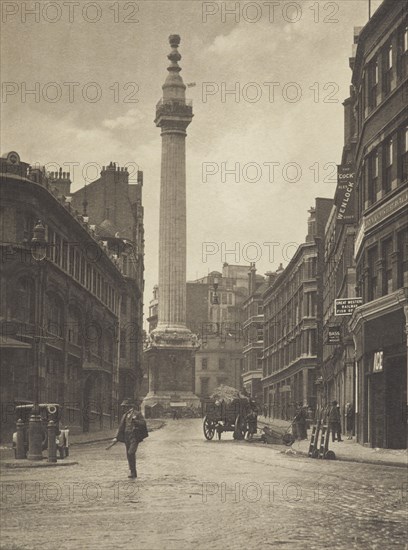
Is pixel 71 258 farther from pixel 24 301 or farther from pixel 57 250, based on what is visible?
pixel 24 301

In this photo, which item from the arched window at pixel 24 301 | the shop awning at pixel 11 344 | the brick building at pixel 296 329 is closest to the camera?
the shop awning at pixel 11 344

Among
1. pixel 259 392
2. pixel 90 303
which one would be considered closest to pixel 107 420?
pixel 90 303

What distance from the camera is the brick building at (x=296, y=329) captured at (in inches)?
2886

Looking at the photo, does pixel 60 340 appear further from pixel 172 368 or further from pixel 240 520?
pixel 172 368

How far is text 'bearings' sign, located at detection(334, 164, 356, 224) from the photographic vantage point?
1630 inches

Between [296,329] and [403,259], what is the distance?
4783 centimetres

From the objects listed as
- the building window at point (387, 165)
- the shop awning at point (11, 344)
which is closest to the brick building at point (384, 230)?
the building window at point (387, 165)

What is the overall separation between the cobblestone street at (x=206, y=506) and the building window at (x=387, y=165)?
444 inches

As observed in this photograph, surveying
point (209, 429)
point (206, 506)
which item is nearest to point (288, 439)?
point (209, 429)

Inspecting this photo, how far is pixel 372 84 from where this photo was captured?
115ft

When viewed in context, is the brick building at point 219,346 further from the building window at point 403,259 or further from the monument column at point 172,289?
the building window at point 403,259

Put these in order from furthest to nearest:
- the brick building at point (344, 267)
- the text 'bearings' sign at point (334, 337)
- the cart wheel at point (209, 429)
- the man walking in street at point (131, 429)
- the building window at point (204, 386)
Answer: the building window at point (204, 386) < the text 'bearings' sign at point (334, 337) < the cart wheel at point (209, 429) < the brick building at point (344, 267) < the man walking in street at point (131, 429)

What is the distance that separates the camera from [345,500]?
15.7 meters

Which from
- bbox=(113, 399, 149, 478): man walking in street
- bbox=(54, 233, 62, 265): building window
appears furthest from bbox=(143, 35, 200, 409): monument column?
bbox=(113, 399, 149, 478): man walking in street
